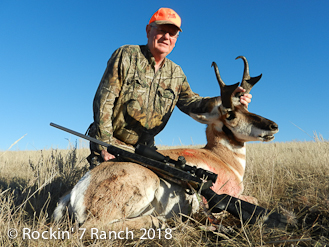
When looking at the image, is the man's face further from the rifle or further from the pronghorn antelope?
the rifle

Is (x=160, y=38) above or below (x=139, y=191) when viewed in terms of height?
above

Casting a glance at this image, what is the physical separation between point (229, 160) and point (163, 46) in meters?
2.31

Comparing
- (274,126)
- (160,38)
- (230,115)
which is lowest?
(274,126)

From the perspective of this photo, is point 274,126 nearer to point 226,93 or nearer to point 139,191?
point 226,93

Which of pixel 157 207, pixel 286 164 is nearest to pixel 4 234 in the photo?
pixel 157 207

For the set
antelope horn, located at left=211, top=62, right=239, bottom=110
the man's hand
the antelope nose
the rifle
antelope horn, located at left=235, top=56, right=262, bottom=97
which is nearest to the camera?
the rifle

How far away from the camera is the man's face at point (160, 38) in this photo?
4883mm

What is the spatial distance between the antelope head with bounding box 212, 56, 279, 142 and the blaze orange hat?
1075 millimetres

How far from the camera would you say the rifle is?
2.83 meters

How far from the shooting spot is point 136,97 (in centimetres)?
474

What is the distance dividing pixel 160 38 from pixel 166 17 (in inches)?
15.0

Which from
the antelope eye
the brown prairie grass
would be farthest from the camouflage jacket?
the brown prairie grass

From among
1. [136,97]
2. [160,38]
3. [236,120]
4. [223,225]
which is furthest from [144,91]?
[223,225]

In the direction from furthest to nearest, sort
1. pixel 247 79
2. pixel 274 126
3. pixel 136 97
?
pixel 247 79
pixel 136 97
pixel 274 126
